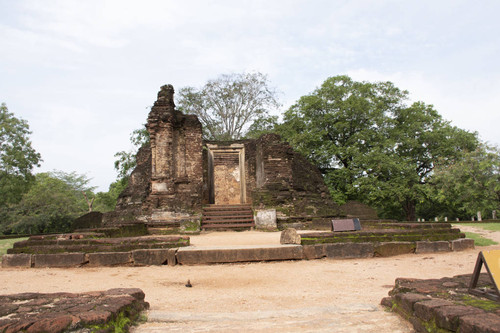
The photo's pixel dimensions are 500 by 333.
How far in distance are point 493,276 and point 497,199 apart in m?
13.5

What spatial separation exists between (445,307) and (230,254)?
5.03 m

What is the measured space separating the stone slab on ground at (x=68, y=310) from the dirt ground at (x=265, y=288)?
26cm

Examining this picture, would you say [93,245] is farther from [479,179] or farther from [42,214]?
[42,214]

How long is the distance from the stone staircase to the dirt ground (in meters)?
7.31

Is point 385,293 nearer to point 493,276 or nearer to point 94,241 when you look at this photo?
point 493,276

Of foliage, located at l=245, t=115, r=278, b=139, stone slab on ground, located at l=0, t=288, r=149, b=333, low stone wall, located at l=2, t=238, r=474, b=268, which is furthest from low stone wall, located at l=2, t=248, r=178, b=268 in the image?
foliage, located at l=245, t=115, r=278, b=139

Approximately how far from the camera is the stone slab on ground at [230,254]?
24.5ft

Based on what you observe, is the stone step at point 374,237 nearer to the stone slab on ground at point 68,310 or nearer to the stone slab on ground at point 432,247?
the stone slab on ground at point 432,247

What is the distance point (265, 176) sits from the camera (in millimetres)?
16406

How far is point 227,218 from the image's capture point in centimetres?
1559

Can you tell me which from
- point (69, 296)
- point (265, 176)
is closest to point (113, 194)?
point (265, 176)

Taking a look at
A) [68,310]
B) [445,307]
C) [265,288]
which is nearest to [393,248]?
[265,288]

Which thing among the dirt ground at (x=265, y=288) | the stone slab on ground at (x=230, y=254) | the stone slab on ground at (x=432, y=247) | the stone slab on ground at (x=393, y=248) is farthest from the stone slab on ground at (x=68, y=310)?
the stone slab on ground at (x=432, y=247)

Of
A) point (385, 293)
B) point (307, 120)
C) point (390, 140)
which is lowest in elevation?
point (385, 293)
